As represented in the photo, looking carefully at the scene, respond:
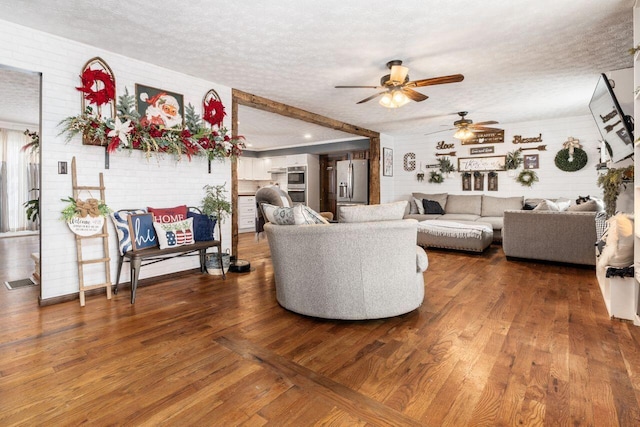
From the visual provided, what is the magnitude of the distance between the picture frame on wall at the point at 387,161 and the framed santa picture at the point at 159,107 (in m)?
5.30

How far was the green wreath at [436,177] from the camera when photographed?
26.1 ft

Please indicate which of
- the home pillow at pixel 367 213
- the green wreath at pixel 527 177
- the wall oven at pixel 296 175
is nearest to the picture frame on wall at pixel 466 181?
the green wreath at pixel 527 177

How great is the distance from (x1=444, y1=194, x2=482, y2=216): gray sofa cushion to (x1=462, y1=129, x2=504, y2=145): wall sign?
1.24 m

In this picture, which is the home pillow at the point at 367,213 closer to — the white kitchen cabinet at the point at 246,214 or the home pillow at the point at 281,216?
the home pillow at the point at 281,216

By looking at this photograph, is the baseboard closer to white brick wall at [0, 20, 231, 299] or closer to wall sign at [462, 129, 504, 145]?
white brick wall at [0, 20, 231, 299]

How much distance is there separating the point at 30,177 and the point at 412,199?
851 centimetres

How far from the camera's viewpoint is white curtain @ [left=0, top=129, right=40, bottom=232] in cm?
696

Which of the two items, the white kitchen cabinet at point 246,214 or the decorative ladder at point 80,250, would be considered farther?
the white kitchen cabinet at point 246,214

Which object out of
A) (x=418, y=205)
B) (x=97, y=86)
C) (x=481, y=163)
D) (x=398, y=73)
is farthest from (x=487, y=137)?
(x=97, y=86)

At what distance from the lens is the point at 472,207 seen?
23.6 ft

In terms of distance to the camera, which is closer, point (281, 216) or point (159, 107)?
point (281, 216)

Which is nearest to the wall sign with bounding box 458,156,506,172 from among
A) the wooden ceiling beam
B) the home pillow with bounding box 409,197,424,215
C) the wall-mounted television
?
the home pillow with bounding box 409,197,424,215

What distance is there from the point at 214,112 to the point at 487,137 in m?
5.93

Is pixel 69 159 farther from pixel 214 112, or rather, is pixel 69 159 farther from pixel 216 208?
pixel 214 112
